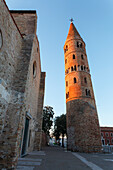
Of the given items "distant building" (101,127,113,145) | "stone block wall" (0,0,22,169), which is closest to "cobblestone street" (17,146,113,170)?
"stone block wall" (0,0,22,169)

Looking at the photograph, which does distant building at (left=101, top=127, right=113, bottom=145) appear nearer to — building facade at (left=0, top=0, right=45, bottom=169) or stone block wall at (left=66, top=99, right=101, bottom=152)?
stone block wall at (left=66, top=99, right=101, bottom=152)

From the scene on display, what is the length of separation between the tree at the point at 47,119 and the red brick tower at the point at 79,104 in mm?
10784

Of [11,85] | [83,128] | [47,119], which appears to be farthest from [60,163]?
[47,119]

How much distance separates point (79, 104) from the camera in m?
16.8

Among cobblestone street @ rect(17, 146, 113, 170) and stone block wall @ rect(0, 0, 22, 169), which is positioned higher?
stone block wall @ rect(0, 0, 22, 169)

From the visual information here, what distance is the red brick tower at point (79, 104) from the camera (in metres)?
14.8

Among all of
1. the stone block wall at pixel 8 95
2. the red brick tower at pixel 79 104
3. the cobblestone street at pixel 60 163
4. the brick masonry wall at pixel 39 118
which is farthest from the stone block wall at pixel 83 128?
the stone block wall at pixel 8 95

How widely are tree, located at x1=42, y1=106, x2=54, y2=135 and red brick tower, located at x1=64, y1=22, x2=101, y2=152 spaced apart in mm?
10784

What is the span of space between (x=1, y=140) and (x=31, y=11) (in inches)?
408

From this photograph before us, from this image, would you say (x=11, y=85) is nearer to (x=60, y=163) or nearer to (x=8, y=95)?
(x=8, y=95)

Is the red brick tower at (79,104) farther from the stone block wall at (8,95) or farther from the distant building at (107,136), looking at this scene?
the distant building at (107,136)

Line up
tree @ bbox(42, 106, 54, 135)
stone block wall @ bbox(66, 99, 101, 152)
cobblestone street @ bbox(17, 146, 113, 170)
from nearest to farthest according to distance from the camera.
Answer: cobblestone street @ bbox(17, 146, 113, 170), stone block wall @ bbox(66, 99, 101, 152), tree @ bbox(42, 106, 54, 135)

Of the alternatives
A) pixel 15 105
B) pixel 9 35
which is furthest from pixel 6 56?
pixel 15 105

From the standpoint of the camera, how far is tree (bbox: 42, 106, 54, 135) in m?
26.7
